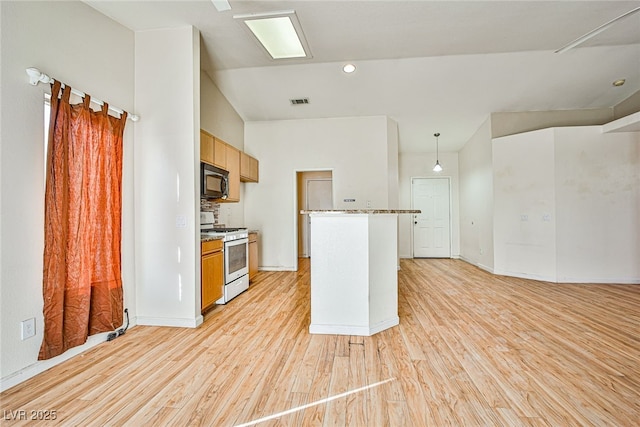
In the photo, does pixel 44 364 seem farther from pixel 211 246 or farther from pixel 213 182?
pixel 213 182

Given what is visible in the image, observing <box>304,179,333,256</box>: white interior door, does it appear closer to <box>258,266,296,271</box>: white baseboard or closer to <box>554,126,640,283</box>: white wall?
<box>258,266,296,271</box>: white baseboard

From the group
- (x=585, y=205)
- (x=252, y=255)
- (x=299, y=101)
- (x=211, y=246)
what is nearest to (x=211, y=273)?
(x=211, y=246)

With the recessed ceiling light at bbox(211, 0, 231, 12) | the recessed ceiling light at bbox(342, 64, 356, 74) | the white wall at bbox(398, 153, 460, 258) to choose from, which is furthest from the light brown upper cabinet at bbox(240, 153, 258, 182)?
the white wall at bbox(398, 153, 460, 258)

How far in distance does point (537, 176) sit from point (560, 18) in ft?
7.96

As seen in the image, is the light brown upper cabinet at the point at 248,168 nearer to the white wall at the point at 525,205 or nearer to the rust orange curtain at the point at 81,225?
the rust orange curtain at the point at 81,225

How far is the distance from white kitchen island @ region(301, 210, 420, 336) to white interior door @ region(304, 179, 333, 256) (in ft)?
16.4

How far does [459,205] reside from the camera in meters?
7.32

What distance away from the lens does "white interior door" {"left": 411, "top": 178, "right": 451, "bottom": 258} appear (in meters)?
7.42

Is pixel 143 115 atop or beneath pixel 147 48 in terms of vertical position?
A: beneath

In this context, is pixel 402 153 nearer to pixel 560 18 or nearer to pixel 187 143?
pixel 560 18

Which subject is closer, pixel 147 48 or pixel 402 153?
pixel 147 48

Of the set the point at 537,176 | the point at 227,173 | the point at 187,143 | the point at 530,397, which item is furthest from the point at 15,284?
the point at 537,176

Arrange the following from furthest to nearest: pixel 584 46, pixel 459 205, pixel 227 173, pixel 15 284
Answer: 1. pixel 459 205
2. pixel 227 173
3. pixel 584 46
4. pixel 15 284

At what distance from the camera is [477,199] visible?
608 cm
